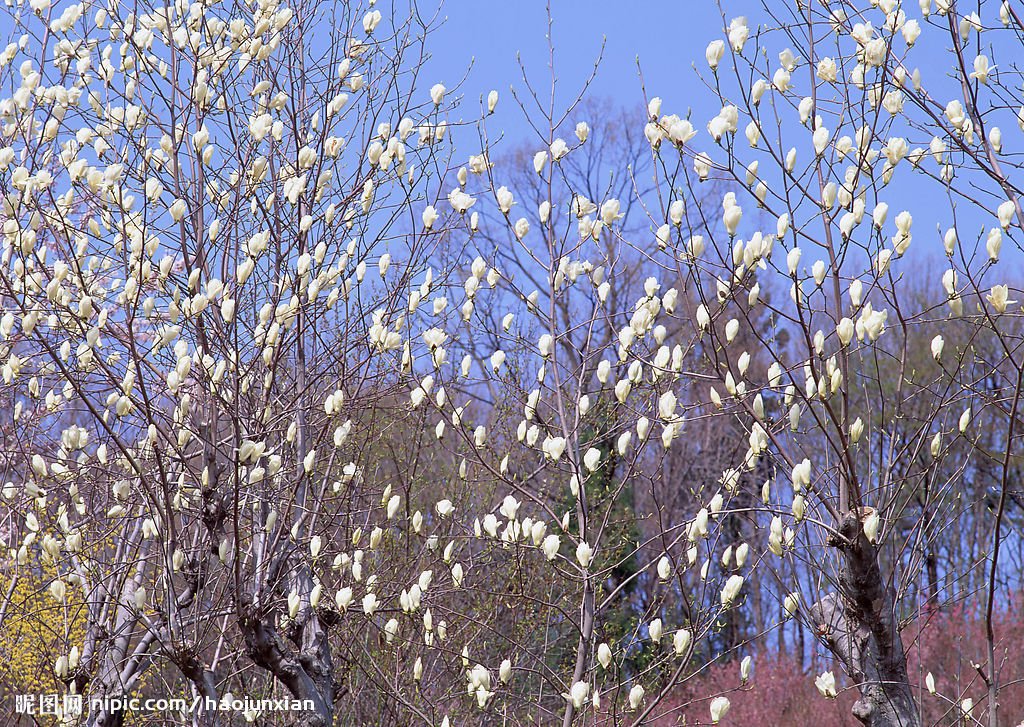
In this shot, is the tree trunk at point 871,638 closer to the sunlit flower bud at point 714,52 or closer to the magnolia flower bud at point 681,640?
the magnolia flower bud at point 681,640

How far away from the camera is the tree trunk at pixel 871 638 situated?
10.1 feet

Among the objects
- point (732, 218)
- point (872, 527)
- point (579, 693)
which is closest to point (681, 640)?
point (579, 693)

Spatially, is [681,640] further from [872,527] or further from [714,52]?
[714,52]

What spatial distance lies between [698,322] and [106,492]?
8.62 feet

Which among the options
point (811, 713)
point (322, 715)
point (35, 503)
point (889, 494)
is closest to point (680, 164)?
point (889, 494)

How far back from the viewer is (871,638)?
3197mm

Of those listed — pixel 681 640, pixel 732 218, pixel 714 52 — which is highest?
pixel 714 52

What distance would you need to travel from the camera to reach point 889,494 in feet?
10.3

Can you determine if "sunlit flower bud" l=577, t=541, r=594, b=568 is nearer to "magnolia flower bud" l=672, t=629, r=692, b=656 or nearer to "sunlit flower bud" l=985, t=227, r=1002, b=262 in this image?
"magnolia flower bud" l=672, t=629, r=692, b=656

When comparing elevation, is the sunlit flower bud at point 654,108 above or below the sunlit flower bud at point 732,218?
above

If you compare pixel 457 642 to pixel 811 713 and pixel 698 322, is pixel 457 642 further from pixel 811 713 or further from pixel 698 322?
pixel 811 713

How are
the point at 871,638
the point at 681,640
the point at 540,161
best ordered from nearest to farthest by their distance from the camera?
the point at 871,638, the point at 681,640, the point at 540,161

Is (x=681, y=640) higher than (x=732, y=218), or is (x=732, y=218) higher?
(x=732, y=218)

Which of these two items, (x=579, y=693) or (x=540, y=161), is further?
(x=540, y=161)
